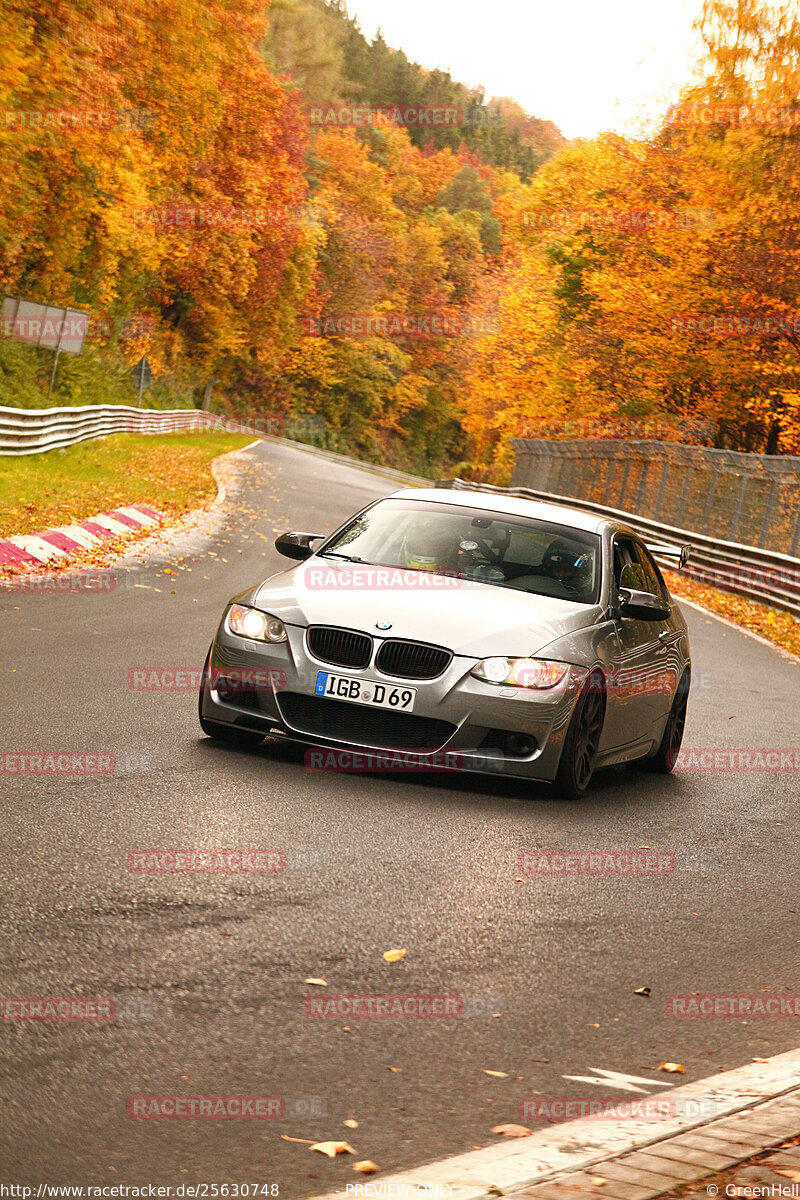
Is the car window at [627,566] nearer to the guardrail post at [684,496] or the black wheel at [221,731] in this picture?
the black wheel at [221,731]

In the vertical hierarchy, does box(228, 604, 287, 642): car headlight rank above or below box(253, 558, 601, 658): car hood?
below

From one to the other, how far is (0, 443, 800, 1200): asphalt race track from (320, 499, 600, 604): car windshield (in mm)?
731

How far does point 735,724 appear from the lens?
12.9 m

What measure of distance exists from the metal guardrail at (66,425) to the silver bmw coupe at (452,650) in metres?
18.0

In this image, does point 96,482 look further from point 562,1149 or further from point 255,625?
point 562,1149

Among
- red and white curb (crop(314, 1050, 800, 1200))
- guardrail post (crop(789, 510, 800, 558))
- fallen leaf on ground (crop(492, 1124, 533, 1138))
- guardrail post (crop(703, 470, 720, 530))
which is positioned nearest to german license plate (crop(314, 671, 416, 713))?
red and white curb (crop(314, 1050, 800, 1200))

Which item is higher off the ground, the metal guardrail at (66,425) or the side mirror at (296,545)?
the metal guardrail at (66,425)

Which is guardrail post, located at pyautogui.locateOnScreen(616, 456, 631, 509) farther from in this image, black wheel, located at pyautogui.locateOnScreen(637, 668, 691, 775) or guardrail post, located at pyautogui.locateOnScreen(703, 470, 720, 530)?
black wheel, located at pyautogui.locateOnScreen(637, 668, 691, 775)

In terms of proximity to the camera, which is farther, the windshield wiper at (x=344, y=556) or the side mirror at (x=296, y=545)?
the side mirror at (x=296, y=545)

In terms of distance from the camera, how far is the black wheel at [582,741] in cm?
826

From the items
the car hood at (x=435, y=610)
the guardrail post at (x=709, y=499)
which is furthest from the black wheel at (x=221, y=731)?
the guardrail post at (x=709, y=499)

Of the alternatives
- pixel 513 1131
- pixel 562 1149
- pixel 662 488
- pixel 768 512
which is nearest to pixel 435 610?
pixel 513 1131

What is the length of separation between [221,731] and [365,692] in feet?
3.85

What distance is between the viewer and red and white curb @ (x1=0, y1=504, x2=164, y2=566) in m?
17.1
